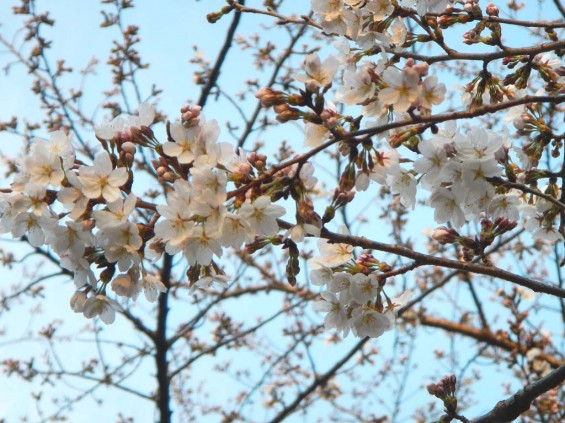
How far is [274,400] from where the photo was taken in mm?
6457

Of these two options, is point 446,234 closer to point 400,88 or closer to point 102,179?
point 400,88

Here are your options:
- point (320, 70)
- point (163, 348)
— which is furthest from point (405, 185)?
point (163, 348)

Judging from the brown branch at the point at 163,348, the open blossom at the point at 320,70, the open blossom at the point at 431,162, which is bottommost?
the open blossom at the point at 431,162

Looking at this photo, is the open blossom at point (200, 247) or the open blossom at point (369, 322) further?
the open blossom at point (369, 322)

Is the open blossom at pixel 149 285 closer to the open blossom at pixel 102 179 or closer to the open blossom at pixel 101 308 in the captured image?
the open blossom at pixel 101 308

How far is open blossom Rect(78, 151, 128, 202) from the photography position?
4.74 ft

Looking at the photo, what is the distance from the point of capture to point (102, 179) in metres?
1.48

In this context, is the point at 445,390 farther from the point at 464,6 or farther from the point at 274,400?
the point at 274,400

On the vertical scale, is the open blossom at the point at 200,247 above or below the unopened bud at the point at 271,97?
below

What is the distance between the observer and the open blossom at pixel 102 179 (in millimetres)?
1445

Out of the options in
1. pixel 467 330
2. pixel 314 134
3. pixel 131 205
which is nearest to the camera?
pixel 131 205

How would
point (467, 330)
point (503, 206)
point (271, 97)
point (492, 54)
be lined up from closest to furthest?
point (271, 97)
point (503, 206)
point (492, 54)
point (467, 330)

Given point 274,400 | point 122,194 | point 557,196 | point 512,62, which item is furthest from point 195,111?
point 274,400

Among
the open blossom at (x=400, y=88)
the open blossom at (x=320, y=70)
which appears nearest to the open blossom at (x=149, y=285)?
the open blossom at (x=320, y=70)
